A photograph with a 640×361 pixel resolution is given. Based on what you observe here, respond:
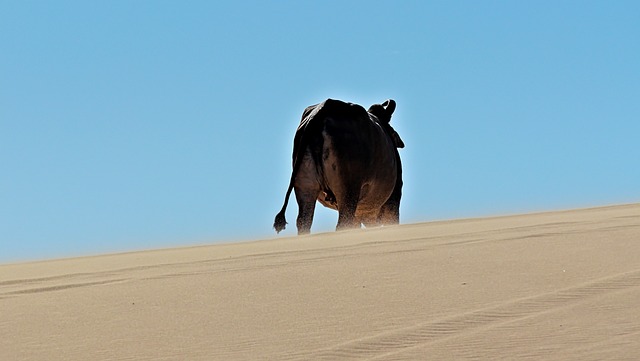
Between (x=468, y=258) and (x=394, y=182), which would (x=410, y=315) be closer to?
(x=468, y=258)

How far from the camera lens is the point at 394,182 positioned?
13898 millimetres

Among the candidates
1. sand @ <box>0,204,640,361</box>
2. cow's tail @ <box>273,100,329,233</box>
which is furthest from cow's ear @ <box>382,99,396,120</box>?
sand @ <box>0,204,640,361</box>

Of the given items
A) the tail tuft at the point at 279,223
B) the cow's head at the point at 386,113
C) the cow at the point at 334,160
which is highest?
the cow's head at the point at 386,113

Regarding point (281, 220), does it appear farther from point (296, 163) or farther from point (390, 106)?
point (390, 106)

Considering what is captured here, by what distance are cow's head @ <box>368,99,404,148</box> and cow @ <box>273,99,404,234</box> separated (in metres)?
1.67

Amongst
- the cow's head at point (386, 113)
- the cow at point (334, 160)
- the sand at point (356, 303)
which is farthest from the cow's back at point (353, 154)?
the sand at point (356, 303)

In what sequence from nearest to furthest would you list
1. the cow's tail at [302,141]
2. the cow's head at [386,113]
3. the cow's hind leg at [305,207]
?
the cow's tail at [302,141] → the cow's hind leg at [305,207] → the cow's head at [386,113]

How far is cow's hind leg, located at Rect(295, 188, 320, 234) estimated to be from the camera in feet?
40.2

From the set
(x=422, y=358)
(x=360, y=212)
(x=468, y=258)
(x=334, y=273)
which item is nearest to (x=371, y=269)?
(x=334, y=273)

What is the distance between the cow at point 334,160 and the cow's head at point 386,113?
1674mm

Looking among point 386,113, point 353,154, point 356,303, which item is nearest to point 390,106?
point 386,113

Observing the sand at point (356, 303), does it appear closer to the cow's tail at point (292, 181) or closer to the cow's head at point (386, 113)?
the cow's tail at point (292, 181)

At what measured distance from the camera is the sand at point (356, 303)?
11.4 feet

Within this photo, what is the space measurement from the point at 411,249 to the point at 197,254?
62.6 inches
